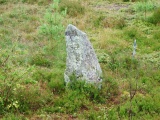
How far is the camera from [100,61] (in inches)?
354

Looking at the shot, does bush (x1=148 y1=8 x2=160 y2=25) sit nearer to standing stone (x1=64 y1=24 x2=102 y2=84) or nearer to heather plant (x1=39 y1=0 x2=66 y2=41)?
heather plant (x1=39 y1=0 x2=66 y2=41)

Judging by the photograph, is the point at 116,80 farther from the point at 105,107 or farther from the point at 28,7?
the point at 28,7

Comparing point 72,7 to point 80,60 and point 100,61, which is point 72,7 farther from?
point 80,60

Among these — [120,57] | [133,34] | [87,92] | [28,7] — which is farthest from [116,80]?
[28,7]

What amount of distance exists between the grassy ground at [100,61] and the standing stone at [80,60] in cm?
25

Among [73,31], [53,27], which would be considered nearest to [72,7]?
[53,27]

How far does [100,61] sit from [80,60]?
1921 mm

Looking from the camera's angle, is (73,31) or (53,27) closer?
(73,31)

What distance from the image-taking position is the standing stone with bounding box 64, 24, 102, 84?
7.09 meters

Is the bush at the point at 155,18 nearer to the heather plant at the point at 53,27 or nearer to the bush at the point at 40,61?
the heather plant at the point at 53,27

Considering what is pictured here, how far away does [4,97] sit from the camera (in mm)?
6445

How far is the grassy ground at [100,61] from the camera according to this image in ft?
21.1

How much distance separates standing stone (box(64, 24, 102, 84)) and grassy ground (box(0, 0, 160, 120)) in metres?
0.25

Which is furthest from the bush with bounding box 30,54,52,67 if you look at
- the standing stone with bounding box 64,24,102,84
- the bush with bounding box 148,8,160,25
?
the bush with bounding box 148,8,160,25
